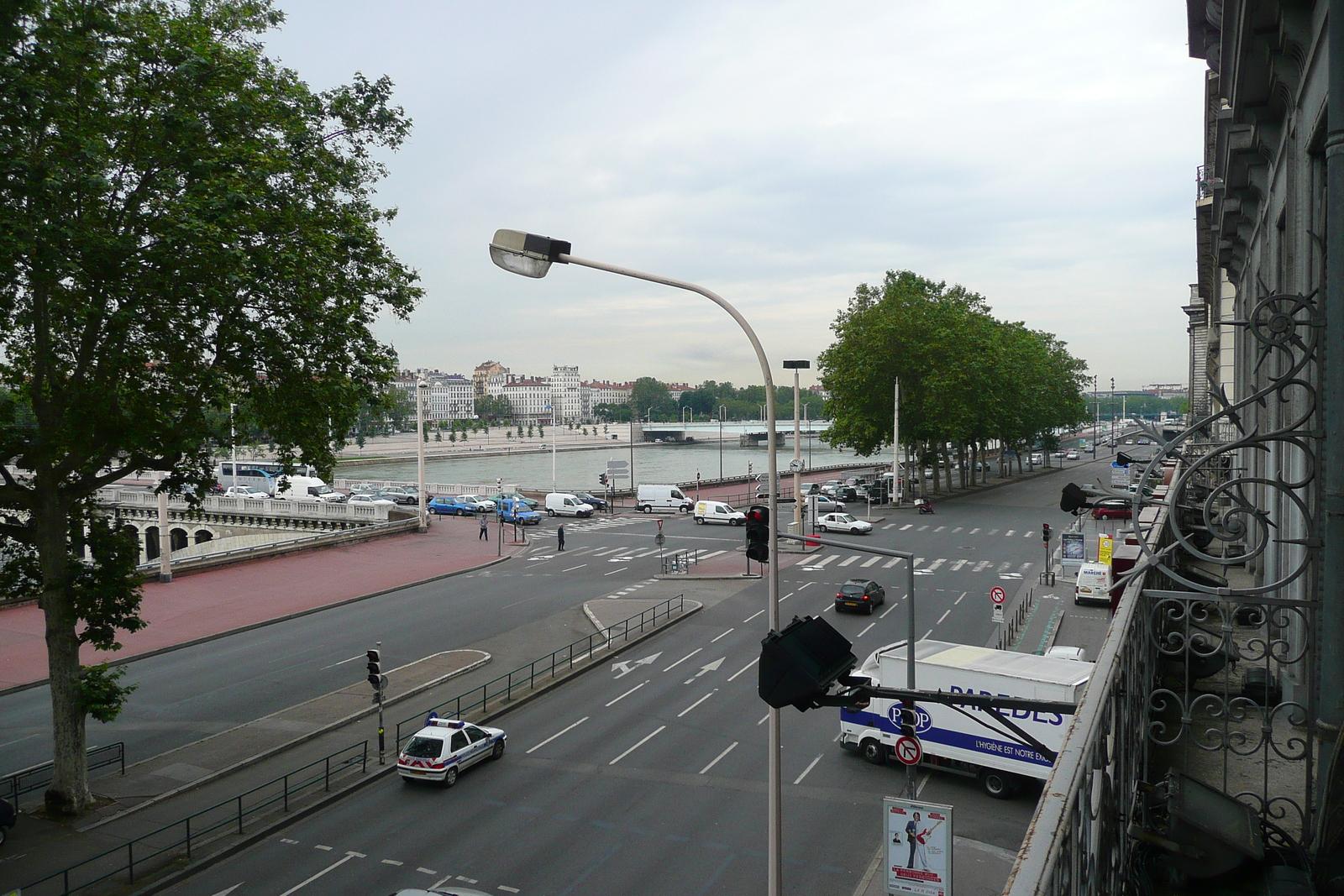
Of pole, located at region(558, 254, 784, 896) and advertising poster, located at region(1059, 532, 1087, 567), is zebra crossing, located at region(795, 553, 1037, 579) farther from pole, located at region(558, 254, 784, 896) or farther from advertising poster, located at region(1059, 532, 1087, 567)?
pole, located at region(558, 254, 784, 896)

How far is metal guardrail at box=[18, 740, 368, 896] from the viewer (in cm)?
1334

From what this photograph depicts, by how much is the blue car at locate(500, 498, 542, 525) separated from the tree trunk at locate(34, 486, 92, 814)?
4025cm

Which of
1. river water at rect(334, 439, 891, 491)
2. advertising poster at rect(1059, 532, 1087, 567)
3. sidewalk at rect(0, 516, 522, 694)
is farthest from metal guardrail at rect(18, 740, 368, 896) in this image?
river water at rect(334, 439, 891, 491)

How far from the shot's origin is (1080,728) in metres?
2.99

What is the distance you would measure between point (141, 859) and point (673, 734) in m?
10.2

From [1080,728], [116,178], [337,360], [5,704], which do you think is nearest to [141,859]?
[337,360]

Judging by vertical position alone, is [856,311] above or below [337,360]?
above

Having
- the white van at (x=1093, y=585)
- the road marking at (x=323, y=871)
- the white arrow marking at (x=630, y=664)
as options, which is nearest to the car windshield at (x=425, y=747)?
the road marking at (x=323, y=871)

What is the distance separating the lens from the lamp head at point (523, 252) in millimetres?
Answer: 10594

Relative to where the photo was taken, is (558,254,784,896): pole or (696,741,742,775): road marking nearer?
(558,254,784,896): pole

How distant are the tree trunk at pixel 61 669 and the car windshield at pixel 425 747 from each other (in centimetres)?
580

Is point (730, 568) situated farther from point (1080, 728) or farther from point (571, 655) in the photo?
point (1080, 728)

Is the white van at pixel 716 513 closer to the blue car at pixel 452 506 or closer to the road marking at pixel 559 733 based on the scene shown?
the blue car at pixel 452 506

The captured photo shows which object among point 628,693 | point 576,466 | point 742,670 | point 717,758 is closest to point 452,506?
point 742,670
